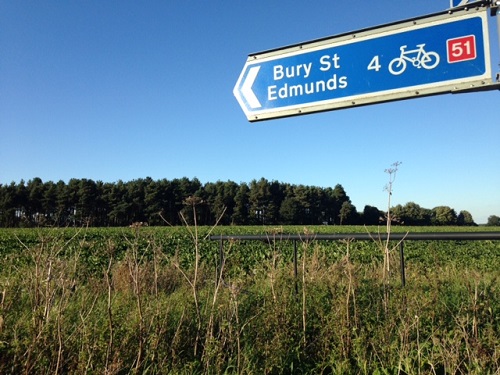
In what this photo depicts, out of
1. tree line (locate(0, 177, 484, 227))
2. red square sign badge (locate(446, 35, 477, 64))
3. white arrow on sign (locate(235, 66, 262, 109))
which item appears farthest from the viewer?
tree line (locate(0, 177, 484, 227))

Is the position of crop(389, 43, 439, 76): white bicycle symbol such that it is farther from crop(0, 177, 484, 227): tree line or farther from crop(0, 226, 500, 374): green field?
crop(0, 177, 484, 227): tree line

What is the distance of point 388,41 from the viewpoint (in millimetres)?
2033

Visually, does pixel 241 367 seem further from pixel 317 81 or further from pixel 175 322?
pixel 317 81

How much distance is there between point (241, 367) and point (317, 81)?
1.75 m

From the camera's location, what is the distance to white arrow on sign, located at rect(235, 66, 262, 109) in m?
2.34

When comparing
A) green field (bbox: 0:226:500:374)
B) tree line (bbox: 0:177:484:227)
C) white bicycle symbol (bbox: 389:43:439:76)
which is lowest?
green field (bbox: 0:226:500:374)

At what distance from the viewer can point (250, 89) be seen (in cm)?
238

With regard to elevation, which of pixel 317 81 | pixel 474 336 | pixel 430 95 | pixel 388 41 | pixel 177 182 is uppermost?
pixel 177 182

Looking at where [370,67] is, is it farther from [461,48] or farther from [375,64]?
[461,48]

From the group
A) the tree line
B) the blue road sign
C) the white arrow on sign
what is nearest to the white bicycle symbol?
the blue road sign

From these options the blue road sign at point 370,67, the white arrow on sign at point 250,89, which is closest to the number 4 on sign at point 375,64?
the blue road sign at point 370,67

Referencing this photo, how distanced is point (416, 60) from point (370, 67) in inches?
9.6

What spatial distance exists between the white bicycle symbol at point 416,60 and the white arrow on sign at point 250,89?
84 centimetres

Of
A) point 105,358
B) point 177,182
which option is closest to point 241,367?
point 105,358
